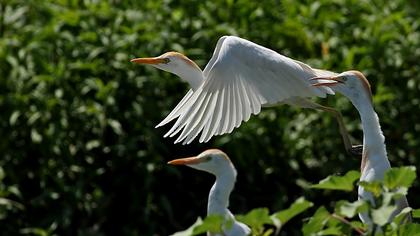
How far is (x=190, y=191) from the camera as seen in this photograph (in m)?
7.43

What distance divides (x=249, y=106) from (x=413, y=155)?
104 inches

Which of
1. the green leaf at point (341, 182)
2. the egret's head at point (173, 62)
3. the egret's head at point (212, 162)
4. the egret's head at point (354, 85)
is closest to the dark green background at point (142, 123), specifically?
the egret's head at point (173, 62)

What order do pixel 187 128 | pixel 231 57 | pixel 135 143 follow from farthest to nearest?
pixel 135 143, pixel 231 57, pixel 187 128

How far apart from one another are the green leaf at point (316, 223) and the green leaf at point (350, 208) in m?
0.04

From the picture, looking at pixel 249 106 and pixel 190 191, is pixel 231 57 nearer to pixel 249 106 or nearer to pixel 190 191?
pixel 249 106

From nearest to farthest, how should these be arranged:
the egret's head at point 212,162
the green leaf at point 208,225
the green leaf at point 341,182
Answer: the green leaf at point 208,225 → the green leaf at point 341,182 → the egret's head at point 212,162

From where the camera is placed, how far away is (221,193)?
455 centimetres

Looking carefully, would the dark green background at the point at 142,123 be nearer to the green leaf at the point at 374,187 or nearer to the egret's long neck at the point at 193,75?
the egret's long neck at the point at 193,75

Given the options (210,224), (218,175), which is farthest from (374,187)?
(218,175)

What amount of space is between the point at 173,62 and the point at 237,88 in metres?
0.54

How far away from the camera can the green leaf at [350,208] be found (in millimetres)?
2988

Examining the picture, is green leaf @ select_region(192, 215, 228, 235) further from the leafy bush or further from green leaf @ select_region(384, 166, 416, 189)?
green leaf @ select_region(384, 166, 416, 189)

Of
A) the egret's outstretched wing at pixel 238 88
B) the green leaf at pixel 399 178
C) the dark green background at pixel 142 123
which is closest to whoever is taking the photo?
the green leaf at pixel 399 178

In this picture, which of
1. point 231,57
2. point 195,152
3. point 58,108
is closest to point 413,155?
point 195,152
